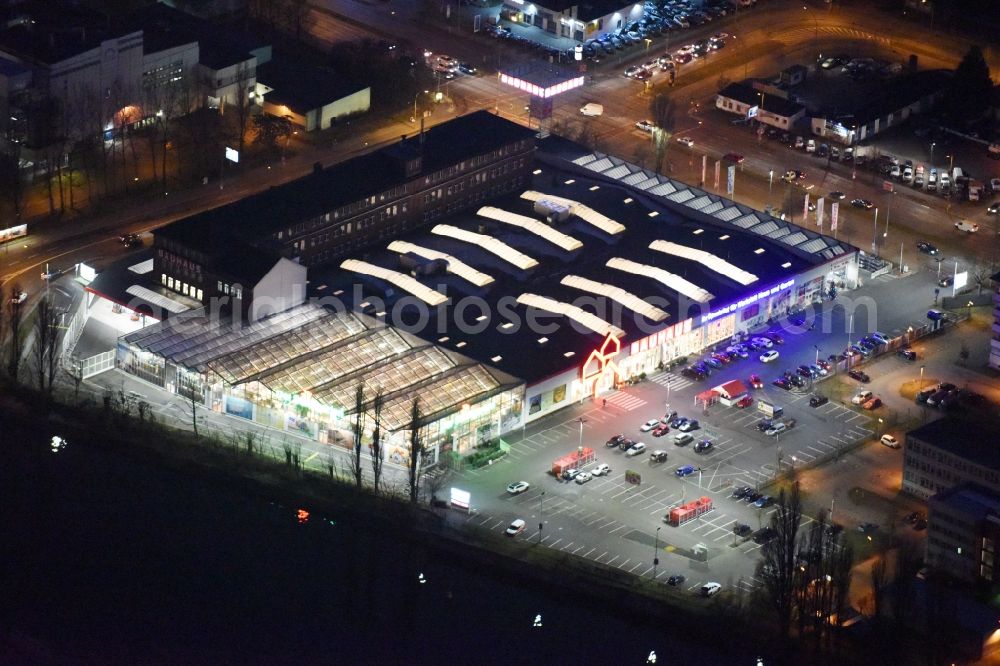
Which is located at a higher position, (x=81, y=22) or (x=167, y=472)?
(x=81, y=22)

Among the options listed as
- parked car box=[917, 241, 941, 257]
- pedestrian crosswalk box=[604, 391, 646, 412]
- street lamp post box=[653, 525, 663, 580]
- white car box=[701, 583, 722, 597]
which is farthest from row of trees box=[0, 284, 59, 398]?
parked car box=[917, 241, 941, 257]

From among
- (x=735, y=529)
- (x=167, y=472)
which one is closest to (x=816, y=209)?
(x=735, y=529)

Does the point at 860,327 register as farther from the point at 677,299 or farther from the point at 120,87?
the point at 120,87

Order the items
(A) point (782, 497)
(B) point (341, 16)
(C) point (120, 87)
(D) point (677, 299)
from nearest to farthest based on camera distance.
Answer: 1. (A) point (782, 497)
2. (D) point (677, 299)
3. (C) point (120, 87)
4. (B) point (341, 16)

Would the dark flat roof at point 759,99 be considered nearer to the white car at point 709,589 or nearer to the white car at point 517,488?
the white car at point 517,488

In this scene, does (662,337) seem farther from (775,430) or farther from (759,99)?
(759,99)

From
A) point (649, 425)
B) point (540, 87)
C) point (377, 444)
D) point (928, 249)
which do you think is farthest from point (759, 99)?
point (377, 444)
